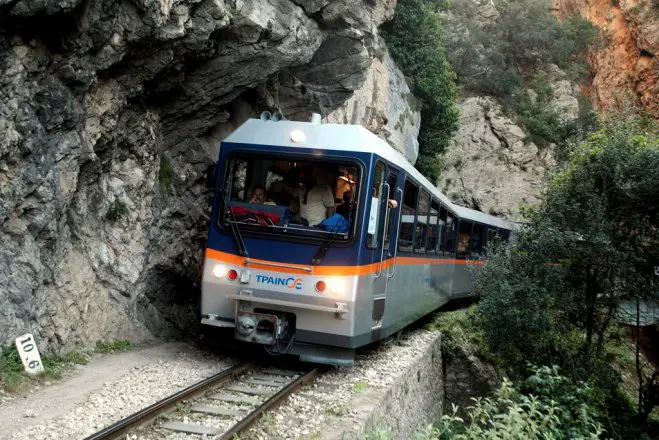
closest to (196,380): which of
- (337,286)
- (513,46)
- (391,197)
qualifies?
(337,286)

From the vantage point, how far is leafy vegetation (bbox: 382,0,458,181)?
24.0 meters

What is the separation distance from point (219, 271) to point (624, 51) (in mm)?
35475

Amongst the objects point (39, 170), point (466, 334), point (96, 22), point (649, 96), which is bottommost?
point (466, 334)

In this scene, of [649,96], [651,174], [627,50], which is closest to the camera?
[651,174]

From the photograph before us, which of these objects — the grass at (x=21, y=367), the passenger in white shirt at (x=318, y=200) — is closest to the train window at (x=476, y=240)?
the passenger in white shirt at (x=318, y=200)

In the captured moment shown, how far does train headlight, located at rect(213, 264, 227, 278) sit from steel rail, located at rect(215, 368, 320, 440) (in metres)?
1.65

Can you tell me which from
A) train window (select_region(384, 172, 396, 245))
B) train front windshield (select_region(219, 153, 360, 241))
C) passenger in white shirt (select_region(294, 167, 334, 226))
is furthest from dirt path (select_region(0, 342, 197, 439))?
train window (select_region(384, 172, 396, 245))

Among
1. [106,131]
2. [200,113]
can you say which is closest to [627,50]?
[200,113]

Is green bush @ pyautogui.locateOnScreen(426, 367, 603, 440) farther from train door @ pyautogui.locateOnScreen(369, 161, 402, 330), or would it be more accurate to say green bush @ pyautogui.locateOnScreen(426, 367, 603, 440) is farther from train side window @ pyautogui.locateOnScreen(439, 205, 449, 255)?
train side window @ pyautogui.locateOnScreen(439, 205, 449, 255)

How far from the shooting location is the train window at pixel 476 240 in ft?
56.1

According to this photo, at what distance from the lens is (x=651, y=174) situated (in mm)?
10891

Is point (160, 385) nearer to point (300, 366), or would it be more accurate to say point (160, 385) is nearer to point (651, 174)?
point (300, 366)

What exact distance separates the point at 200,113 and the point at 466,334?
7.87 meters

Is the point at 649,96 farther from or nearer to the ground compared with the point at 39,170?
farther from the ground
